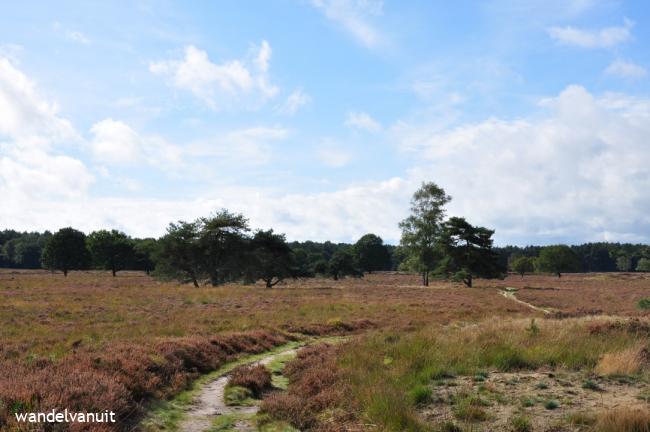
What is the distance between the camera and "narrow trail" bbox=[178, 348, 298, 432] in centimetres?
1049

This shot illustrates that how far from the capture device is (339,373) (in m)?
13.6

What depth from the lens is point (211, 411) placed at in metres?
11.8

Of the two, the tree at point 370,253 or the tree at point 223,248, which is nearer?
the tree at point 223,248

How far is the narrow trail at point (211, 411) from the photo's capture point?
34.4 ft

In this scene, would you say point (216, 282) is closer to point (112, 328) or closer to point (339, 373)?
point (112, 328)

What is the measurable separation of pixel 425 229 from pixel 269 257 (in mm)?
24848

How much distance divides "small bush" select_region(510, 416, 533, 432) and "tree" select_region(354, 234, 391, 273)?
403 ft

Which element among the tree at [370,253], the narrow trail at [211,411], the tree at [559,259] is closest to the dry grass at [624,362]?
the narrow trail at [211,411]

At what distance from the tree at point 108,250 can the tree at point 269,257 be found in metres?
40.3

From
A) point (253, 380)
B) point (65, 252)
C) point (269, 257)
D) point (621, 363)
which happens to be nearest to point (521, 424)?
point (621, 363)

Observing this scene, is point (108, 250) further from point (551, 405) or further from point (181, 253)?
point (551, 405)

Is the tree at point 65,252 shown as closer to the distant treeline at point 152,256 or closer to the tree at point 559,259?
the distant treeline at point 152,256

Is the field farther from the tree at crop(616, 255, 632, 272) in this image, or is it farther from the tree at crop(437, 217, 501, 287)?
the tree at crop(616, 255, 632, 272)

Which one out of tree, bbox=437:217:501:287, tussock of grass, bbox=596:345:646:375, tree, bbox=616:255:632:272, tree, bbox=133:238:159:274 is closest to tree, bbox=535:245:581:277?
tree, bbox=437:217:501:287
